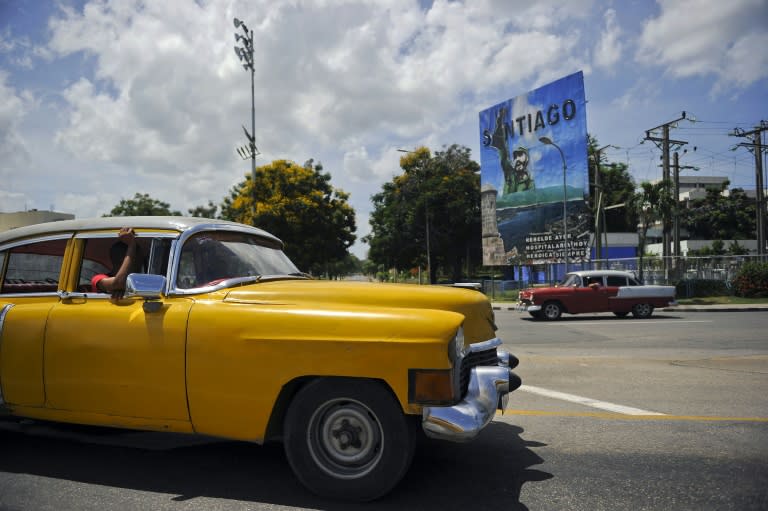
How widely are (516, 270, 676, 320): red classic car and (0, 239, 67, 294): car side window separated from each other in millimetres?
16386

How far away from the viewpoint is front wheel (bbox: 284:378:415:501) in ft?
11.1

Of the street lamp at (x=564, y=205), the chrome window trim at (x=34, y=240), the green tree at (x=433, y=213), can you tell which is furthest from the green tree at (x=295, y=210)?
the chrome window trim at (x=34, y=240)

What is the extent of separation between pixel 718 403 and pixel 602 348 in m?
5.09

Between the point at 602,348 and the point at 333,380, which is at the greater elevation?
the point at 333,380

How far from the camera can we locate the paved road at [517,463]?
351cm

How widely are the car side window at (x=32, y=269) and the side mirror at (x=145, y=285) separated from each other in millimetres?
1307

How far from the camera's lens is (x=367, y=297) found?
3.89 m

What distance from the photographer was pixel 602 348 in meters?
11.1

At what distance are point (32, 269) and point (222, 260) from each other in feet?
6.01

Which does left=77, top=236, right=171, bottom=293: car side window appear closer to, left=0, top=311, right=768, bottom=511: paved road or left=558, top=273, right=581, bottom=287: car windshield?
left=0, top=311, right=768, bottom=511: paved road

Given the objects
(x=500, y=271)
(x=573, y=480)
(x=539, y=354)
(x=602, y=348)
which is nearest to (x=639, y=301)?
(x=602, y=348)

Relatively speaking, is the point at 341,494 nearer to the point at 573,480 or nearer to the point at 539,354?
the point at 573,480

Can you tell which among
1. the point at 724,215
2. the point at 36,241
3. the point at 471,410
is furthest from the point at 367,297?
the point at 724,215

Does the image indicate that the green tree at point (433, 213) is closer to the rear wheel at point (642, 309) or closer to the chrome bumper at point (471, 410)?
the rear wheel at point (642, 309)
